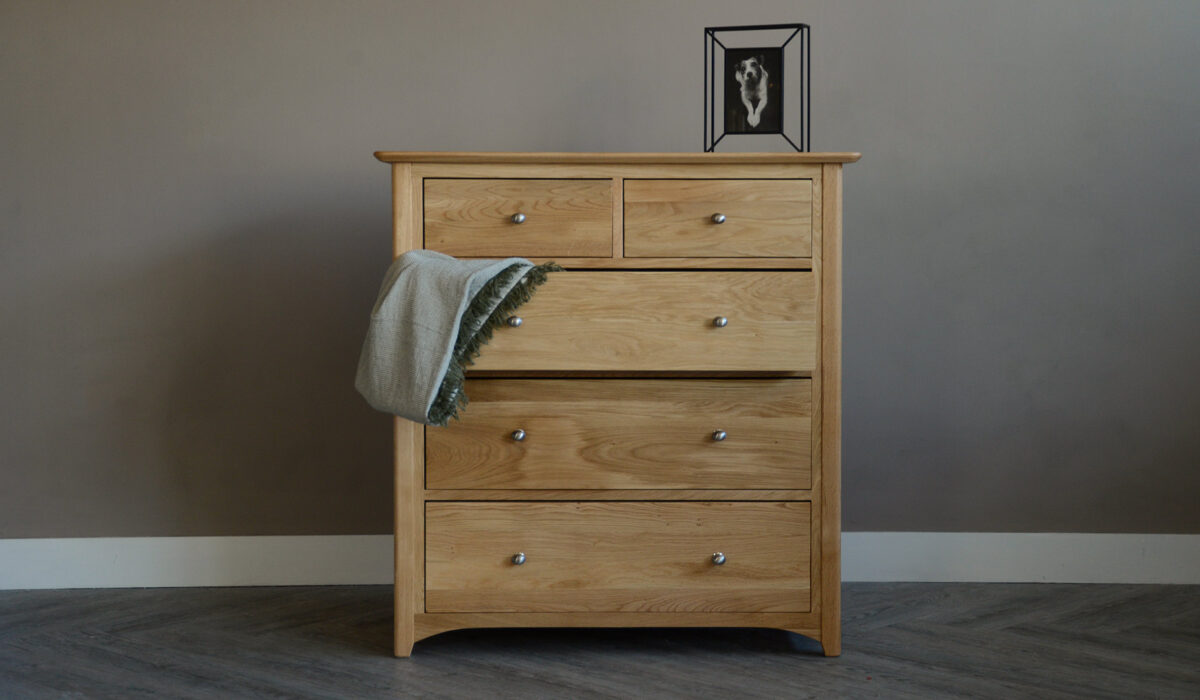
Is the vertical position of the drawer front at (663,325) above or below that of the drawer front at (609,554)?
above

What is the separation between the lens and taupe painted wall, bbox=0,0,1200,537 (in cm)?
222

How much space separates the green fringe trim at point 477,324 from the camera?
5.32 feet

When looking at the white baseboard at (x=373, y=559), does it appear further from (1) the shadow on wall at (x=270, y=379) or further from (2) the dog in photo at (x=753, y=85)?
(2) the dog in photo at (x=753, y=85)

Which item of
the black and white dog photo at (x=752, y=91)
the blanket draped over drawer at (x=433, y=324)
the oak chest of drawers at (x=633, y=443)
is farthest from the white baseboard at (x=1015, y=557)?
the blanket draped over drawer at (x=433, y=324)

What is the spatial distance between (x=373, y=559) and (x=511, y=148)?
3.26 feet

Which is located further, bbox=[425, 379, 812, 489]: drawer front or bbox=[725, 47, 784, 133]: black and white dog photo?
bbox=[725, 47, 784, 133]: black and white dog photo

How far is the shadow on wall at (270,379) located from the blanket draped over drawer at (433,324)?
0.61 meters

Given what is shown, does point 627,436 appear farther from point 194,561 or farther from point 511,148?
point 194,561

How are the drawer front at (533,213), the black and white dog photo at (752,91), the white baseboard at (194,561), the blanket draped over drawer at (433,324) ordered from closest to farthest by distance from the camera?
the blanket draped over drawer at (433,324), the drawer front at (533,213), the black and white dog photo at (752,91), the white baseboard at (194,561)

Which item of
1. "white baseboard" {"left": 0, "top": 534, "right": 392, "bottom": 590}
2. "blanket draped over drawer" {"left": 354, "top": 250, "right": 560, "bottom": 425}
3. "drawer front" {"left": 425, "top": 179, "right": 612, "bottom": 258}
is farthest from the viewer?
"white baseboard" {"left": 0, "top": 534, "right": 392, "bottom": 590}

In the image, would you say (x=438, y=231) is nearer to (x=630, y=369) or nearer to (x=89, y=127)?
(x=630, y=369)

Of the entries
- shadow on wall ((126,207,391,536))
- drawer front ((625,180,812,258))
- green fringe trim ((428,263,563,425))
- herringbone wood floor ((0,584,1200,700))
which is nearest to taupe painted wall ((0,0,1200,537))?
shadow on wall ((126,207,391,536))

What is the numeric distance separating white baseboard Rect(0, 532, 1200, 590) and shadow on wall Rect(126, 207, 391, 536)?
0.05 meters

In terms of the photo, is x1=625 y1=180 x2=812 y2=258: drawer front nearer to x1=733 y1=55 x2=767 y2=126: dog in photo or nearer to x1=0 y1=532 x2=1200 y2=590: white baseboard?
x1=733 y1=55 x2=767 y2=126: dog in photo
